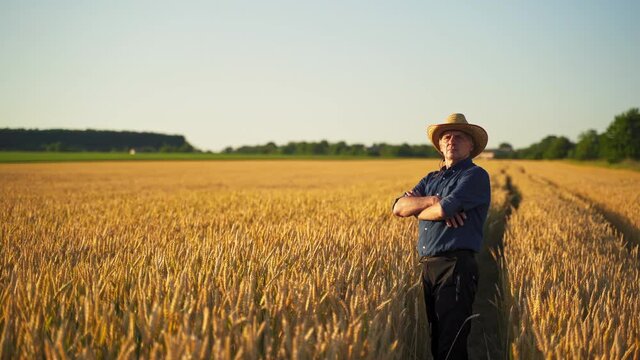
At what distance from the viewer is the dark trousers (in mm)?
3369

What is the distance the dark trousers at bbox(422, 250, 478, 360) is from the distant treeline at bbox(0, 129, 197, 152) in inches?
3465

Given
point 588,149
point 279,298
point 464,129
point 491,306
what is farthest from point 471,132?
point 588,149

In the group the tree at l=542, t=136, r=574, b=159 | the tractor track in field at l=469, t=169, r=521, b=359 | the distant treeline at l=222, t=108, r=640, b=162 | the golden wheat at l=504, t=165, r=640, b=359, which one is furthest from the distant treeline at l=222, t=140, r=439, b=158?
the golden wheat at l=504, t=165, r=640, b=359

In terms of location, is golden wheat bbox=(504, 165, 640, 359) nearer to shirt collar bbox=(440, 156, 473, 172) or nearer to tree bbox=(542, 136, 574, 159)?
shirt collar bbox=(440, 156, 473, 172)

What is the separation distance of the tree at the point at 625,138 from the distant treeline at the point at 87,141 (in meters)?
94.3

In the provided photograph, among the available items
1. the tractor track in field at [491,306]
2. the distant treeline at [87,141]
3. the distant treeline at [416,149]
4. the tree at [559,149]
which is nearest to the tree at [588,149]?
the distant treeline at [416,149]

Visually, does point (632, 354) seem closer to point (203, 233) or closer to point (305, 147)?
point (203, 233)

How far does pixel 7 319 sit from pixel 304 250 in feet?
7.34

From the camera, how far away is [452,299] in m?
3.42

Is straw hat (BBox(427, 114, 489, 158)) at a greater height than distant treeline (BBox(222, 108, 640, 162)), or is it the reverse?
distant treeline (BBox(222, 108, 640, 162))

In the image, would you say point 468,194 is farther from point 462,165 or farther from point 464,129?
point 464,129

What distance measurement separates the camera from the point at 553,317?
288cm

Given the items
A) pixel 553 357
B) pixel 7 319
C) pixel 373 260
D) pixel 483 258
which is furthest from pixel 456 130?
pixel 483 258

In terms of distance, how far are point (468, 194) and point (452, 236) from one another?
369mm
